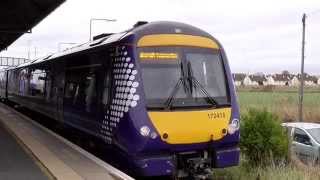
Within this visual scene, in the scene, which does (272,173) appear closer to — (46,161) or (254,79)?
(46,161)

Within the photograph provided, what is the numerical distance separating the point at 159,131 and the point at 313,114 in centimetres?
2146

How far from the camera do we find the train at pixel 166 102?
10359 mm

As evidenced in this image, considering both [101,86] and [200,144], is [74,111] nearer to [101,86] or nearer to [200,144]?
[101,86]

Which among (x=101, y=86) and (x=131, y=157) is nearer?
(x=131, y=157)

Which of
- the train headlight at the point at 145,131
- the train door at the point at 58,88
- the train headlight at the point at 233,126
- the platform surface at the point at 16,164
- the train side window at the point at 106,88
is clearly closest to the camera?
the platform surface at the point at 16,164

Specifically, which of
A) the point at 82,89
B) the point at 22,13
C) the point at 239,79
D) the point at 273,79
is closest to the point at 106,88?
the point at 82,89

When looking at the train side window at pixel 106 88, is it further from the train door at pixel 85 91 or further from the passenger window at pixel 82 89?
the passenger window at pixel 82 89

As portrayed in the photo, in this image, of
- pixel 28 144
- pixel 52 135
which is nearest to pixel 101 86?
pixel 28 144

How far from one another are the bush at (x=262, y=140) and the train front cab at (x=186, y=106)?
1.95 metres

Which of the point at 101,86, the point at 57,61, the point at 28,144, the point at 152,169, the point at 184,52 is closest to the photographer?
the point at 152,169

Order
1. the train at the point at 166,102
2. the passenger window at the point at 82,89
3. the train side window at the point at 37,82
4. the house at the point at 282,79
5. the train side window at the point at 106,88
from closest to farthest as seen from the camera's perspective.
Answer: the train at the point at 166,102, the train side window at the point at 106,88, the passenger window at the point at 82,89, the train side window at the point at 37,82, the house at the point at 282,79

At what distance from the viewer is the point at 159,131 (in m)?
10.4

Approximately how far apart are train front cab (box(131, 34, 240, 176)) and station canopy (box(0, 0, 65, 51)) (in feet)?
38.2

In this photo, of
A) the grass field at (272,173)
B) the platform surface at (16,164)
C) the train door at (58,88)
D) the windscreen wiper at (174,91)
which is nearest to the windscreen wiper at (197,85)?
the windscreen wiper at (174,91)
